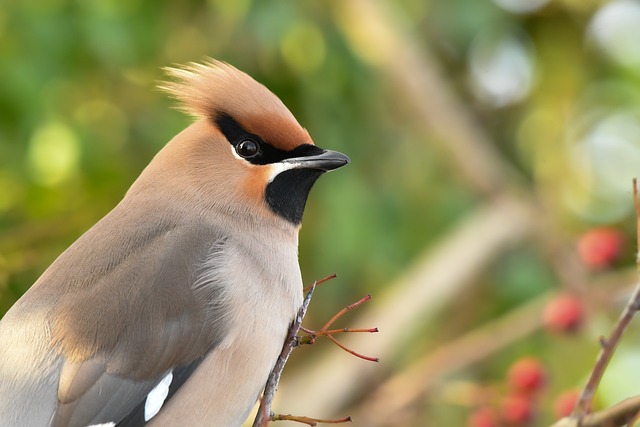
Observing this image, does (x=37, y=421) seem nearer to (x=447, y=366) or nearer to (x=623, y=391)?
(x=447, y=366)

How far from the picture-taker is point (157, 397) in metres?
2.69

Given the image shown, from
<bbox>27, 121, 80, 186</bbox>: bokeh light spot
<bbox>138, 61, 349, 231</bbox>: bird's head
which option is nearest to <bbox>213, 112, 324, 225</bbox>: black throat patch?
<bbox>138, 61, 349, 231</bbox>: bird's head

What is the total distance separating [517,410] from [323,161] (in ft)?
3.88

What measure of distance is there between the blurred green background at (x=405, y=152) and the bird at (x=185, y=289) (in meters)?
0.61

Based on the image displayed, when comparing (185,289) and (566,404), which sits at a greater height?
(185,289)

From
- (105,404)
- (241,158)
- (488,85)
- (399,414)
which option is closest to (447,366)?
(399,414)

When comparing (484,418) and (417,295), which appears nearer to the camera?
(484,418)

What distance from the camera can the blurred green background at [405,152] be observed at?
4.35 metres

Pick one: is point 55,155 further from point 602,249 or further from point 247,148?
point 602,249

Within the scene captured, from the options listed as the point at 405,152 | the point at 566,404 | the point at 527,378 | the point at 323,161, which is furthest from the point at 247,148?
the point at 405,152

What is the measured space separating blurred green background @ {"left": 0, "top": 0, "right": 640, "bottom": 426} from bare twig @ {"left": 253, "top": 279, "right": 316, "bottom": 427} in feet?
3.17

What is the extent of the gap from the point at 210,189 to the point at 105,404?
69 cm

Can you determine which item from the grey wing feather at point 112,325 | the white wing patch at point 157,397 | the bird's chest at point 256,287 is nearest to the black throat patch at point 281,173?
the bird's chest at point 256,287

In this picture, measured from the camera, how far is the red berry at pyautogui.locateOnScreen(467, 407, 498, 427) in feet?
12.0
